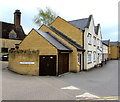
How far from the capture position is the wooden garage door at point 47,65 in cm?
1271

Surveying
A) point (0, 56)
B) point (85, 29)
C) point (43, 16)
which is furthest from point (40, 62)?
point (43, 16)

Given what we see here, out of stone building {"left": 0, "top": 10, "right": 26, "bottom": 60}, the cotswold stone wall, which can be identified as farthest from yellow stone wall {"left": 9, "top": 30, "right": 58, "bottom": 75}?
stone building {"left": 0, "top": 10, "right": 26, "bottom": 60}

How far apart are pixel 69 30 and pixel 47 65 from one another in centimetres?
736

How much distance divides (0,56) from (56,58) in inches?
746

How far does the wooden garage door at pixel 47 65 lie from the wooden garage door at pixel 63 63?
72 centimetres

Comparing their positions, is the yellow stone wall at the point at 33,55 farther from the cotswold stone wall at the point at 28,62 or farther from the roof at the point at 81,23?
the roof at the point at 81,23

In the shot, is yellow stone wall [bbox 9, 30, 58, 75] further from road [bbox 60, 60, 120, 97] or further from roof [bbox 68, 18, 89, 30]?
roof [bbox 68, 18, 89, 30]

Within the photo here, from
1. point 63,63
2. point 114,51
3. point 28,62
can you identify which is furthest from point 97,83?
point 114,51

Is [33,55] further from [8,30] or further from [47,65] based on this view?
[8,30]

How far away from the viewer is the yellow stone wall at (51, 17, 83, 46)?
669 inches

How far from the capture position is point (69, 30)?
58.6 feet

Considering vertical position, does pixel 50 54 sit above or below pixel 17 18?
below

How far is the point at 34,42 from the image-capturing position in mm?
14492

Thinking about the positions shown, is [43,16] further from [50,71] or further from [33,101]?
[33,101]
